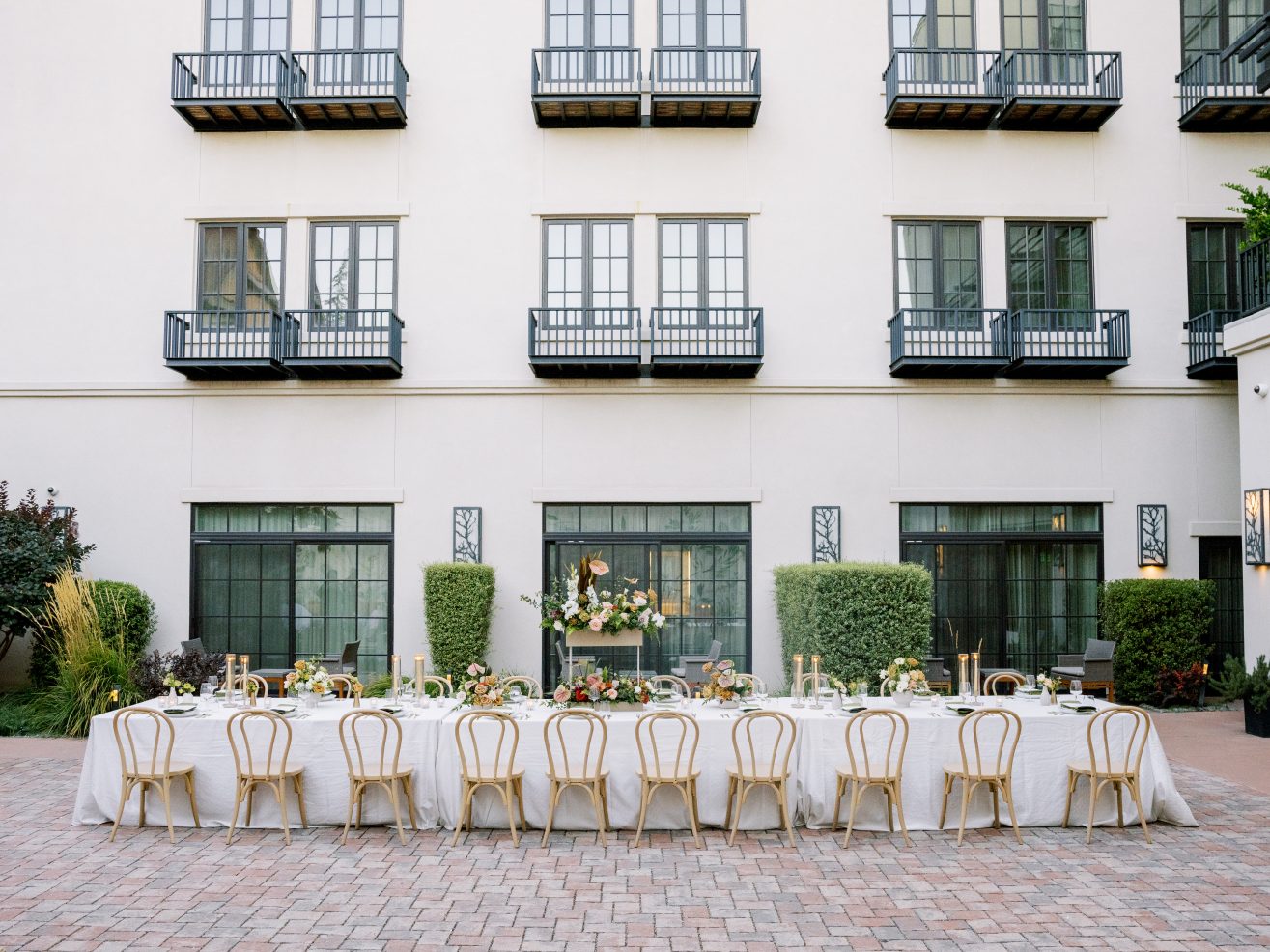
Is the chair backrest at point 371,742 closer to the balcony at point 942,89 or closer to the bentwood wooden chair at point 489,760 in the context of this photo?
the bentwood wooden chair at point 489,760

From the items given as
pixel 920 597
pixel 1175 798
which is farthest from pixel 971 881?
pixel 920 597

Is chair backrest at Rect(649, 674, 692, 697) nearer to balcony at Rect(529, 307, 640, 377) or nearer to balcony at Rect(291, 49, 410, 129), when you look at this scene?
balcony at Rect(529, 307, 640, 377)

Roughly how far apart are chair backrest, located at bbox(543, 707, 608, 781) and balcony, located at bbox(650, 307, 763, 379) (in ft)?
19.2

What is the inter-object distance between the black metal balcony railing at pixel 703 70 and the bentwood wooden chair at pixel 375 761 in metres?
8.84

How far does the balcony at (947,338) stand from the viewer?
11812 millimetres

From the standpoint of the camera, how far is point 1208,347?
11.9 metres

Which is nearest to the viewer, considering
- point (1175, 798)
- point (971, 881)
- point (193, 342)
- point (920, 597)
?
point (971, 881)

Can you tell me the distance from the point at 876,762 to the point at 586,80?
30.5 ft

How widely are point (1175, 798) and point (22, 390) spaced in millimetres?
14114

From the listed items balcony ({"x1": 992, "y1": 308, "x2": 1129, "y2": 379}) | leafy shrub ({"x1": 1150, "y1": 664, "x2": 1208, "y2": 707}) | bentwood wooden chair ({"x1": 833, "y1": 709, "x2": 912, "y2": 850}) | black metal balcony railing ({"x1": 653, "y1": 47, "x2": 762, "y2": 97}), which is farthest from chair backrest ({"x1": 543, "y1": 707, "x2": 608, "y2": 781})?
black metal balcony railing ({"x1": 653, "y1": 47, "x2": 762, "y2": 97})

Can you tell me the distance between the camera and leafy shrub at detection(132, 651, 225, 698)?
33.1 ft

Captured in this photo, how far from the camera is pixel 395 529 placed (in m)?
12.1

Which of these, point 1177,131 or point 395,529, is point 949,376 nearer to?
point 1177,131

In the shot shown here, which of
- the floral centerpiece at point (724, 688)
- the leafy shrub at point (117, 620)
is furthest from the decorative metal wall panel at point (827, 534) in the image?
the leafy shrub at point (117, 620)
